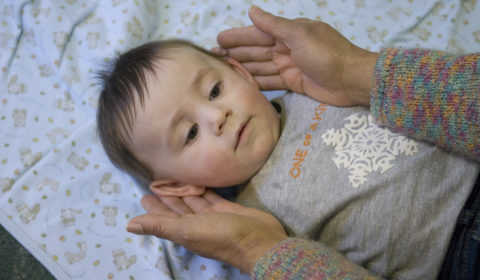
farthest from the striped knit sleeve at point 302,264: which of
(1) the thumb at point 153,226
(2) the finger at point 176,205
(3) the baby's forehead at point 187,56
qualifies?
(3) the baby's forehead at point 187,56

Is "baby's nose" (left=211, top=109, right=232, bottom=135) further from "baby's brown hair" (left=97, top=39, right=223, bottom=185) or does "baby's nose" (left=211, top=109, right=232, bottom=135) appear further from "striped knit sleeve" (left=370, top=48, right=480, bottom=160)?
"striped knit sleeve" (left=370, top=48, right=480, bottom=160)

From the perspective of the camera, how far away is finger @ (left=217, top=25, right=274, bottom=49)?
1.17 metres

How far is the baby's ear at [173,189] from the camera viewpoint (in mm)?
1097

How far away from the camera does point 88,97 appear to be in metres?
1.34

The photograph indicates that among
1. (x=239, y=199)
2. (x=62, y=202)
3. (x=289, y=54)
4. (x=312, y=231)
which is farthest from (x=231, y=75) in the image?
(x=62, y=202)

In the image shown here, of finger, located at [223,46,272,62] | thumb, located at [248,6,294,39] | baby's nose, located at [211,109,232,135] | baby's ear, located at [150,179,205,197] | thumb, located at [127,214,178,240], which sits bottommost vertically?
baby's ear, located at [150,179,205,197]

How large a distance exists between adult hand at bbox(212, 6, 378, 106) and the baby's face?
169 mm

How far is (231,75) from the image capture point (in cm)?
110

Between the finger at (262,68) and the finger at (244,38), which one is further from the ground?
the finger at (244,38)

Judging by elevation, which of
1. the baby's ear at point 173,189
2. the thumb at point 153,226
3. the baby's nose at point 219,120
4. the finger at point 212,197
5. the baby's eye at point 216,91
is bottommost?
the finger at point 212,197

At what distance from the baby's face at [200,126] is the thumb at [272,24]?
177mm

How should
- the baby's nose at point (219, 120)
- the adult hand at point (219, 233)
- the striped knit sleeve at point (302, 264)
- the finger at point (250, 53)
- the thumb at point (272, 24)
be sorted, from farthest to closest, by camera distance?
1. the finger at point (250, 53)
2. the thumb at point (272, 24)
3. the baby's nose at point (219, 120)
4. the adult hand at point (219, 233)
5. the striped knit sleeve at point (302, 264)

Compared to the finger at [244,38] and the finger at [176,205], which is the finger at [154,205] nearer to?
the finger at [176,205]

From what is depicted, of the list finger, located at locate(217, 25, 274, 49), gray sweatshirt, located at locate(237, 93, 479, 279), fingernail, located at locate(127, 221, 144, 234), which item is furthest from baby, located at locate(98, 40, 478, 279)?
fingernail, located at locate(127, 221, 144, 234)
